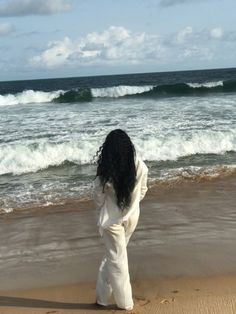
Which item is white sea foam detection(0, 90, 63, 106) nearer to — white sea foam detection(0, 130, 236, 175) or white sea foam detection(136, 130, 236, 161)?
white sea foam detection(0, 130, 236, 175)

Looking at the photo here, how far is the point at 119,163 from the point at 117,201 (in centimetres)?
32

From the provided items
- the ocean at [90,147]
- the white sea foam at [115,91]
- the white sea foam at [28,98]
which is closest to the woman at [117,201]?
the ocean at [90,147]

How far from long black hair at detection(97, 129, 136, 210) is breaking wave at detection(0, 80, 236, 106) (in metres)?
27.1

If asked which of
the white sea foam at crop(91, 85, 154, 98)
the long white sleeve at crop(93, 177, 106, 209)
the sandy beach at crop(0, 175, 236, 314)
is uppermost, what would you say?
the white sea foam at crop(91, 85, 154, 98)

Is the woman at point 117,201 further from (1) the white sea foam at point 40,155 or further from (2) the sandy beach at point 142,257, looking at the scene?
(1) the white sea foam at point 40,155

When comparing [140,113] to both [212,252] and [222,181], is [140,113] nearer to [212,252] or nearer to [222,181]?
[222,181]

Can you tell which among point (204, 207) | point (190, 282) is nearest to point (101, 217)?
point (190, 282)

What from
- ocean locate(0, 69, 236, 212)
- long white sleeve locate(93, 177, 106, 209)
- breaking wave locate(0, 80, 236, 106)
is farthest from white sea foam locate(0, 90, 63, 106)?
long white sleeve locate(93, 177, 106, 209)

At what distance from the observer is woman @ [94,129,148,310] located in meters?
4.20

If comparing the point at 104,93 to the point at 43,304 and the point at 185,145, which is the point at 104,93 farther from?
the point at 43,304

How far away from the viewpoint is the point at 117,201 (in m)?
4.29

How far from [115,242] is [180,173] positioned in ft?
21.4

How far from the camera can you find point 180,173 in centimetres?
1073

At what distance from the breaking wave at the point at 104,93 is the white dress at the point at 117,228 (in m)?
27.0
